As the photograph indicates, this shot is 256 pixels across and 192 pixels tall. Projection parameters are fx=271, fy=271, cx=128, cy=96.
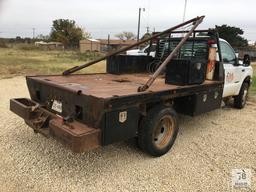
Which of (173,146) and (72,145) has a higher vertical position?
Answer: (72,145)

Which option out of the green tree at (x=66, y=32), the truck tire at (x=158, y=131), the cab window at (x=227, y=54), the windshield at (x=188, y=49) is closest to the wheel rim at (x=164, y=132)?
the truck tire at (x=158, y=131)

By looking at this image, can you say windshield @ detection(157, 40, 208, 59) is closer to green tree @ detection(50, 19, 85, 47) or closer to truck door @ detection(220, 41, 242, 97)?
truck door @ detection(220, 41, 242, 97)

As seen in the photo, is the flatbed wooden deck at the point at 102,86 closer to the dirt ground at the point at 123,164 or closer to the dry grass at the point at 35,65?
the dirt ground at the point at 123,164

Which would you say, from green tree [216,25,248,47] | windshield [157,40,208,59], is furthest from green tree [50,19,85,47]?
windshield [157,40,208,59]

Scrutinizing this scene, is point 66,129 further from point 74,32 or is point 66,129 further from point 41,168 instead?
point 74,32

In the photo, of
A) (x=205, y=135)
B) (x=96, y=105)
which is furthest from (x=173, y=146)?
(x=96, y=105)

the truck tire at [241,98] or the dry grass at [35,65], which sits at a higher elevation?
the truck tire at [241,98]

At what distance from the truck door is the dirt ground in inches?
43.0

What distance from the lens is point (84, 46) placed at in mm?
52781

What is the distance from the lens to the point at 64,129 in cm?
302

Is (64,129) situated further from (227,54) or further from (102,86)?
(227,54)

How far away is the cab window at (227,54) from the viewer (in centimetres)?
584

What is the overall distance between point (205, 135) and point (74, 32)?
61.9m

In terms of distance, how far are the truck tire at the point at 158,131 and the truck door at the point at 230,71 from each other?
2118mm
